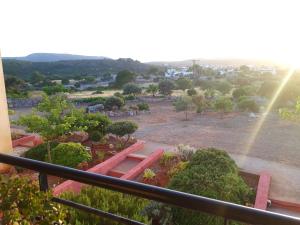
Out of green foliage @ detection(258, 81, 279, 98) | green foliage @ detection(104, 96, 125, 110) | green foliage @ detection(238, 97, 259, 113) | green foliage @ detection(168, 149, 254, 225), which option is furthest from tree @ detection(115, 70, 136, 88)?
green foliage @ detection(168, 149, 254, 225)

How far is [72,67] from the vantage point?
265 ft

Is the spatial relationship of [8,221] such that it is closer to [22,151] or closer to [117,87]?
[22,151]

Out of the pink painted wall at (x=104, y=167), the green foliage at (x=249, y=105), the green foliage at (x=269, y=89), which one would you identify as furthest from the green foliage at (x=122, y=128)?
the green foliage at (x=269, y=89)

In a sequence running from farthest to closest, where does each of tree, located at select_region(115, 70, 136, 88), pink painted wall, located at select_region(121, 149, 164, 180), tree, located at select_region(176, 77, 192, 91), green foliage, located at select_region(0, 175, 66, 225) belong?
tree, located at select_region(115, 70, 136, 88) → tree, located at select_region(176, 77, 192, 91) → pink painted wall, located at select_region(121, 149, 164, 180) → green foliage, located at select_region(0, 175, 66, 225)

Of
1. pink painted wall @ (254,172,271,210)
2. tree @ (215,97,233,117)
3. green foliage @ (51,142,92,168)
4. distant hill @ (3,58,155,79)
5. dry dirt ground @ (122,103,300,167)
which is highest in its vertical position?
green foliage @ (51,142,92,168)

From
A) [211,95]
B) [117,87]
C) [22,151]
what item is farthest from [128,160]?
[117,87]

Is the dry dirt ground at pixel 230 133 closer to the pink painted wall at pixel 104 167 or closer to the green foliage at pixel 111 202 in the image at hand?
the pink painted wall at pixel 104 167

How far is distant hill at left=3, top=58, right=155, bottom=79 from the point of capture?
69.1 meters

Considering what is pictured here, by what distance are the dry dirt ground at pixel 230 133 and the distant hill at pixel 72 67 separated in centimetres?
5400

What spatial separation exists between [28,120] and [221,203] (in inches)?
342

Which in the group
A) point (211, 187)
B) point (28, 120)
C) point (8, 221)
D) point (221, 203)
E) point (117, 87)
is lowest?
point (117, 87)

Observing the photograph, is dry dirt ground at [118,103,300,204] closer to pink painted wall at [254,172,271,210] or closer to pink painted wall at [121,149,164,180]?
pink painted wall at [254,172,271,210]

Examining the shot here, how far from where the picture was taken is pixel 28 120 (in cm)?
889

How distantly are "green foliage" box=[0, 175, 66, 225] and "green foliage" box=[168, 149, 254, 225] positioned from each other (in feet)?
14.3
